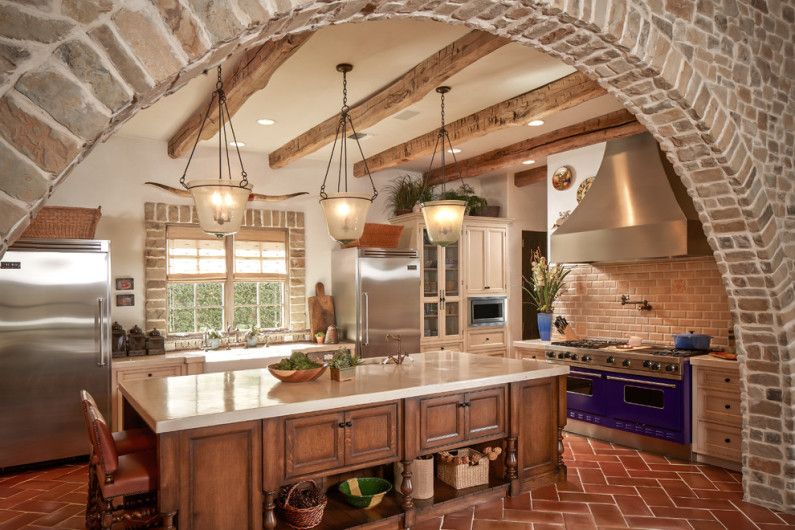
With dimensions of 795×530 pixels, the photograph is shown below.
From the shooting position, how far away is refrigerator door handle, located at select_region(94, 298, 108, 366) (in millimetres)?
4887

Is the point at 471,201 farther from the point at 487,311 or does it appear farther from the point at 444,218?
the point at 444,218

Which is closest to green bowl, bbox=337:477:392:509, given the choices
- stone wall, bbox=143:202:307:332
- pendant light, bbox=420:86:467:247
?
pendant light, bbox=420:86:467:247

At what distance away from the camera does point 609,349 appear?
17.0 ft

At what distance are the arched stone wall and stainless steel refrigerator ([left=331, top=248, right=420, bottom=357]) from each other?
3.56 m

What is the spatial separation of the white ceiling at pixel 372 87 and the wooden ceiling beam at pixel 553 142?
0.12 m

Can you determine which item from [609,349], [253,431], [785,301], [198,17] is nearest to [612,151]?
[609,349]

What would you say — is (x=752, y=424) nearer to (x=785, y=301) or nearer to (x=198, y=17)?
(x=785, y=301)

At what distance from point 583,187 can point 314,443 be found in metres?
4.30

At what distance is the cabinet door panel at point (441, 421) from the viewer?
11.5ft

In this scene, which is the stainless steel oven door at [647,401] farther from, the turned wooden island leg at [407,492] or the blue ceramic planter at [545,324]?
the turned wooden island leg at [407,492]

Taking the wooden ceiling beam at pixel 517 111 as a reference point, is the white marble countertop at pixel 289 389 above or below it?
below

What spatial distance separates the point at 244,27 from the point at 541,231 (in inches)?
276

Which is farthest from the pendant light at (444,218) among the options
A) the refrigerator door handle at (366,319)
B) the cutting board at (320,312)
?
the cutting board at (320,312)

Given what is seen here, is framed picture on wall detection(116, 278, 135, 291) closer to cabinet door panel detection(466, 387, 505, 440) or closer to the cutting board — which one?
the cutting board
